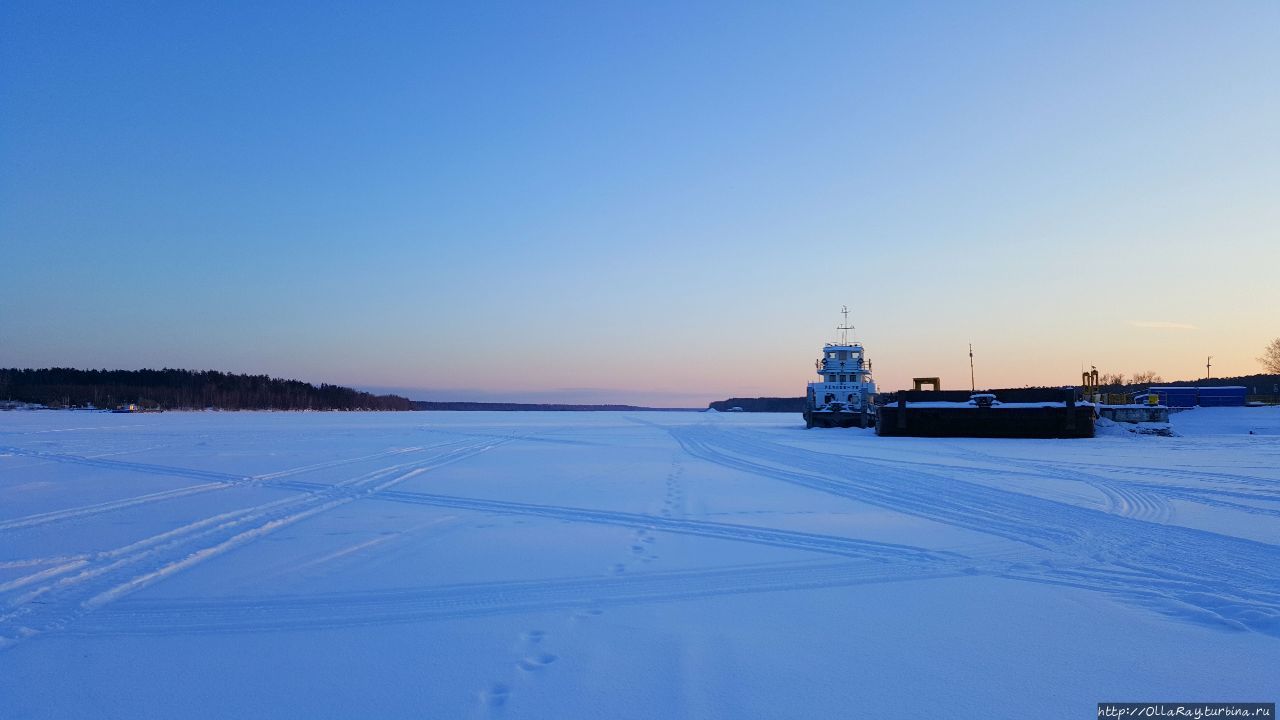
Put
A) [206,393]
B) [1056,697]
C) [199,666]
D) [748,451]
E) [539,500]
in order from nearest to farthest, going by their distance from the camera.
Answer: [1056,697], [199,666], [539,500], [748,451], [206,393]

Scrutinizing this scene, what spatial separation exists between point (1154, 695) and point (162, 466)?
1789 cm

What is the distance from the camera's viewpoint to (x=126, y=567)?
234 inches

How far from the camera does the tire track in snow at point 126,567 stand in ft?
15.3

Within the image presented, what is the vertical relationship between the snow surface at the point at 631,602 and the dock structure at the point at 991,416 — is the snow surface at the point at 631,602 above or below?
below

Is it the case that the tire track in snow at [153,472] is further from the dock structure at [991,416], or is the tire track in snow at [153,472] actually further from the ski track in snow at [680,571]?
the dock structure at [991,416]

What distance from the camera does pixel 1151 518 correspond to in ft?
27.9

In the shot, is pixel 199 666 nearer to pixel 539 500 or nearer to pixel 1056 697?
pixel 1056 697

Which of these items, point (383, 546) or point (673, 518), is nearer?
point (383, 546)

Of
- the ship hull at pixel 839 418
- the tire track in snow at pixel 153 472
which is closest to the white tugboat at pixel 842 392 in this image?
the ship hull at pixel 839 418

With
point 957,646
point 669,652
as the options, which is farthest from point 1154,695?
point 669,652

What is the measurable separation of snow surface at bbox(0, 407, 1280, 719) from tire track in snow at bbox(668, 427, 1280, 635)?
4 centimetres

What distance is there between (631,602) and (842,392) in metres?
43.6

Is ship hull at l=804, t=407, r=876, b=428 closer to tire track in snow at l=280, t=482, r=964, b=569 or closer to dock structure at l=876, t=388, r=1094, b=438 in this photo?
dock structure at l=876, t=388, r=1094, b=438

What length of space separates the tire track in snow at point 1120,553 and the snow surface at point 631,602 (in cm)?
4
